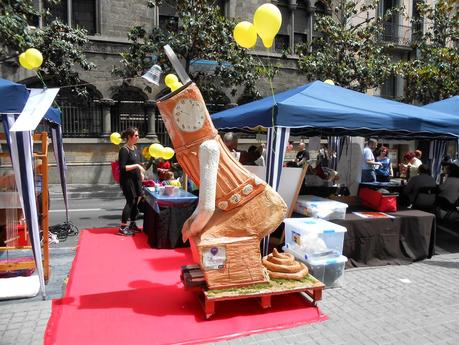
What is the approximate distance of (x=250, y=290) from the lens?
12.6 feet

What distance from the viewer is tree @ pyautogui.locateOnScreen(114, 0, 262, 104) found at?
11.7 meters

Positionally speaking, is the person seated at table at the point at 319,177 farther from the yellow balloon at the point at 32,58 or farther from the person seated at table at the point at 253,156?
the yellow balloon at the point at 32,58

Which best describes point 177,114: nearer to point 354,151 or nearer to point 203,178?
point 203,178

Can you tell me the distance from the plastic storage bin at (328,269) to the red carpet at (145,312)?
18.2 inches

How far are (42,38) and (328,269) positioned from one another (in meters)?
9.56

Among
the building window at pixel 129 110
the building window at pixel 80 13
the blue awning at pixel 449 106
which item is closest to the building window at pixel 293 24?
the building window at pixel 129 110

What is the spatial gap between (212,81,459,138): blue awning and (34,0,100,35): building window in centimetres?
1193

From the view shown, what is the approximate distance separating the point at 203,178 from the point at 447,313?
9.22 feet

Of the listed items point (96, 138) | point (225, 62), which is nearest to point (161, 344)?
point (225, 62)

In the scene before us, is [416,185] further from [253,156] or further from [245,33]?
[245,33]

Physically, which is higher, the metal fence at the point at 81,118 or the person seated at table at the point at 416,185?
the metal fence at the point at 81,118

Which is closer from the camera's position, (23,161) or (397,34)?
(23,161)

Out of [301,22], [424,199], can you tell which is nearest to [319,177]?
[424,199]

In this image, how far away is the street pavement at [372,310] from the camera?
349cm
